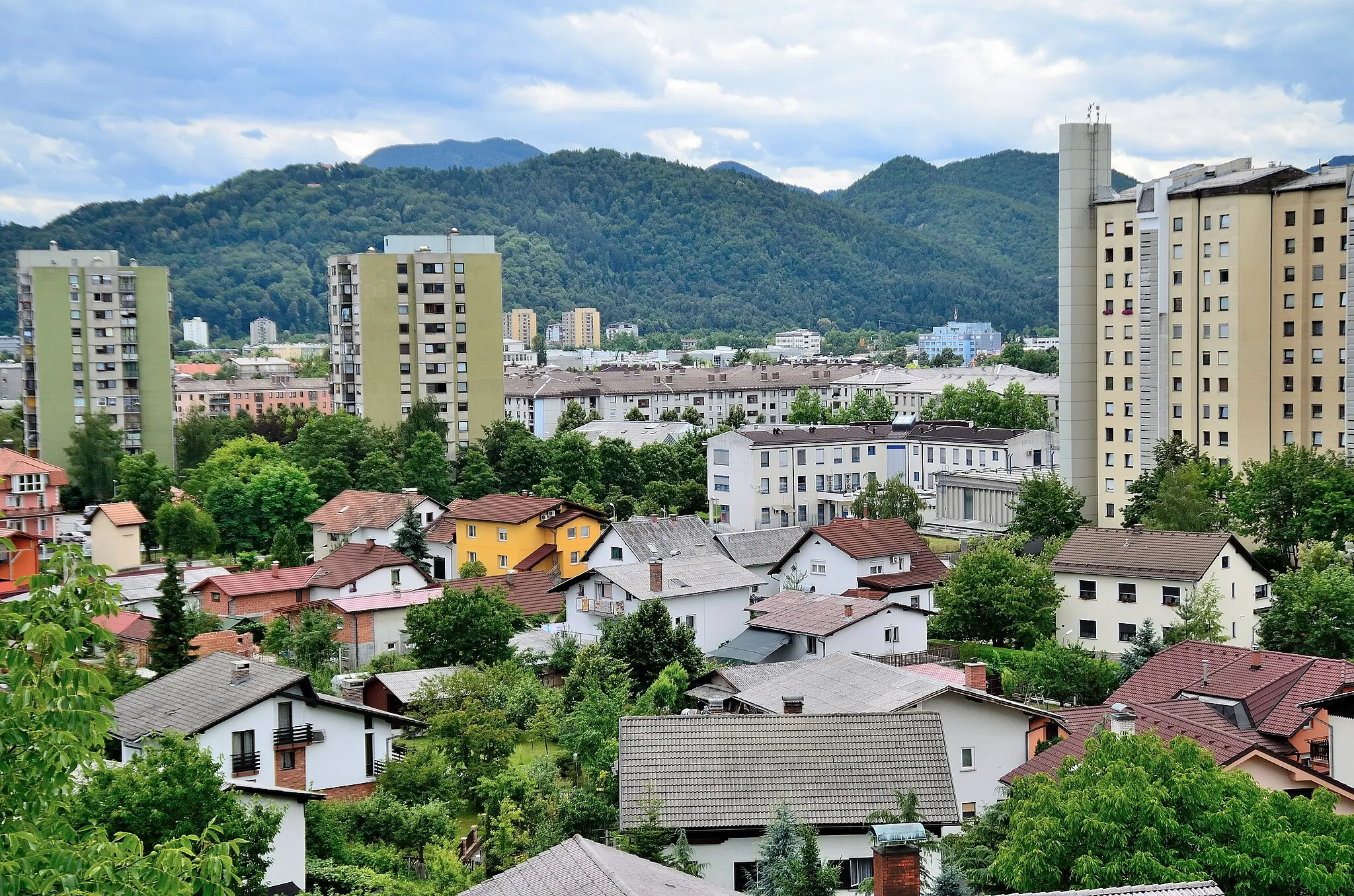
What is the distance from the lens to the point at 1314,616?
37031 mm

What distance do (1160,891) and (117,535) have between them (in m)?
56.4

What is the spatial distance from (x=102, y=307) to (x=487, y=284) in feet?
76.5

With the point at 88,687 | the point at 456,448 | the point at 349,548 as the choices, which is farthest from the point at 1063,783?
the point at 456,448

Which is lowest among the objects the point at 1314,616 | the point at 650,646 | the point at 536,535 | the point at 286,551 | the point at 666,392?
the point at 650,646

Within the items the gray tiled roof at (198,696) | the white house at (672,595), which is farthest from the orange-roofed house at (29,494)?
the gray tiled roof at (198,696)

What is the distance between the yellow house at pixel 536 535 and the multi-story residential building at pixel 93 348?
1352 inches

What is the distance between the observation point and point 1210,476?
5406 cm

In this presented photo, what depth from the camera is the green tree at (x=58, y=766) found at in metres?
7.56

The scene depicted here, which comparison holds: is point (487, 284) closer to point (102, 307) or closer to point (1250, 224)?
point (102, 307)

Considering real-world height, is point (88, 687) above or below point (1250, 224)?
below

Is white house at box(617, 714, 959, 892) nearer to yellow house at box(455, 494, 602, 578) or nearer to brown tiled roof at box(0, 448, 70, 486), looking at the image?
yellow house at box(455, 494, 602, 578)

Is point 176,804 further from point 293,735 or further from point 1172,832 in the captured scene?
point 1172,832

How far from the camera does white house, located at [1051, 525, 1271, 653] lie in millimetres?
40281

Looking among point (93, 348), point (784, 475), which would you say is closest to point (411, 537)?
point (784, 475)
